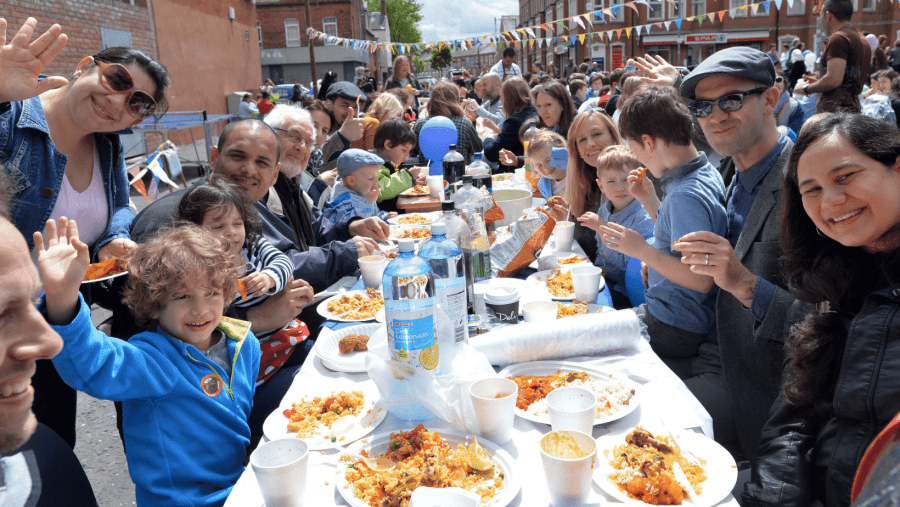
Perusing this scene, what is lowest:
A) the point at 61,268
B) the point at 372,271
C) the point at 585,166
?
the point at 372,271

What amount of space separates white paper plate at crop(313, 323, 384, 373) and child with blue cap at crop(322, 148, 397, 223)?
6.24 feet

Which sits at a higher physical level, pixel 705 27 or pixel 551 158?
pixel 705 27

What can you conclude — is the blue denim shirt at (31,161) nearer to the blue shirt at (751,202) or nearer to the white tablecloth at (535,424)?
the white tablecloth at (535,424)

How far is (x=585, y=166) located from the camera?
4141 millimetres

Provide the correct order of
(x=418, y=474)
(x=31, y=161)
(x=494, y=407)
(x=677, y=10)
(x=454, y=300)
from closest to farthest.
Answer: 1. (x=418, y=474)
2. (x=494, y=407)
3. (x=454, y=300)
4. (x=31, y=161)
5. (x=677, y=10)

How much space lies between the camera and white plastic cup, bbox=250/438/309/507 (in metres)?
1.24

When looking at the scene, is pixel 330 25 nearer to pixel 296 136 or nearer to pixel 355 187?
pixel 355 187

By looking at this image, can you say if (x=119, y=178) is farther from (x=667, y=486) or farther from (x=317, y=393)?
(x=667, y=486)

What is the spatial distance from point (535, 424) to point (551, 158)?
3.41 metres

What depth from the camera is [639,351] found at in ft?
6.66

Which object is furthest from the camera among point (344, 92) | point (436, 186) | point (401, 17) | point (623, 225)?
point (401, 17)

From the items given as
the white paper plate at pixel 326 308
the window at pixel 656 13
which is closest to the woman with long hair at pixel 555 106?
the white paper plate at pixel 326 308

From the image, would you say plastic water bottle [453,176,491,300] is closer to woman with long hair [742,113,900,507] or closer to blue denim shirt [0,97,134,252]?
woman with long hair [742,113,900,507]

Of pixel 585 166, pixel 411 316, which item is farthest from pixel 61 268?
pixel 585 166
